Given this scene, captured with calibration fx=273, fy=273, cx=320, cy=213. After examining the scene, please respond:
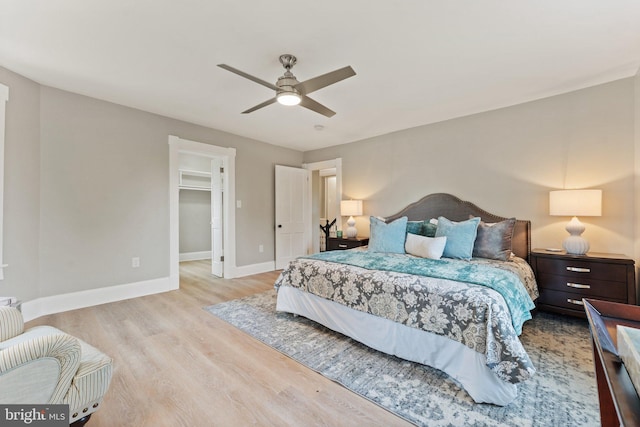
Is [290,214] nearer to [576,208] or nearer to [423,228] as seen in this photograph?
[423,228]

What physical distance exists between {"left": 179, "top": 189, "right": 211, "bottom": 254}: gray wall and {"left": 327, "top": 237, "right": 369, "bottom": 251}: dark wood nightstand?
3662mm

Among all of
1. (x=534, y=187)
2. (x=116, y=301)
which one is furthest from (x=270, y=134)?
(x=534, y=187)

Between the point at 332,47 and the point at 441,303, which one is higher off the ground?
the point at 332,47

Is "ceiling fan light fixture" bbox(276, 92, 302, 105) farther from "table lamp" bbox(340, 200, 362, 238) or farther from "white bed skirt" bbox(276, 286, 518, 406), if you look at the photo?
"table lamp" bbox(340, 200, 362, 238)

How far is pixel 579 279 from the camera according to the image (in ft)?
8.96

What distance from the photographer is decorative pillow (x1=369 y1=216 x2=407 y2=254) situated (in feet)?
11.3

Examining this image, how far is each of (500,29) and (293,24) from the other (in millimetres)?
1560

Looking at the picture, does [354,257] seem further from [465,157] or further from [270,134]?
[270,134]

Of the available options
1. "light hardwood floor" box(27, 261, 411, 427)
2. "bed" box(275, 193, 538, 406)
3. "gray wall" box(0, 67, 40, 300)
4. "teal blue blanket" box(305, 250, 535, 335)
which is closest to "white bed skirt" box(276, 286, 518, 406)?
"bed" box(275, 193, 538, 406)

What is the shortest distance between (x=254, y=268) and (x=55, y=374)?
158 inches

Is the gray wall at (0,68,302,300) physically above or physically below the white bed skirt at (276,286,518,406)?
above

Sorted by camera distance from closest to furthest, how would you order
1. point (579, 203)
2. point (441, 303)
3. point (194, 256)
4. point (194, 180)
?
point (441, 303) → point (579, 203) → point (194, 180) → point (194, 256)

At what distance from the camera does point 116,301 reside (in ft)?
11.6

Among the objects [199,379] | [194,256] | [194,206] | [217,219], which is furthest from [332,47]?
[194,256]
